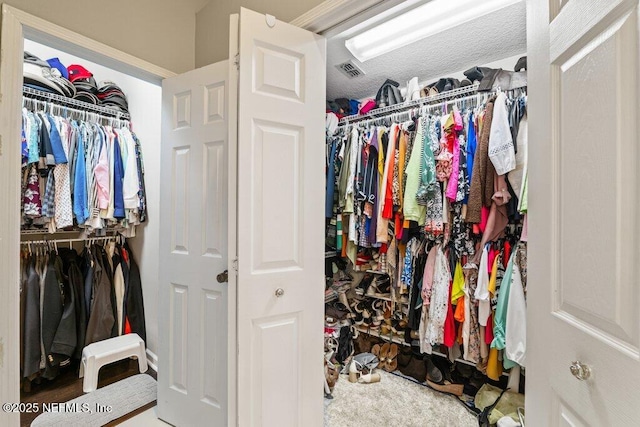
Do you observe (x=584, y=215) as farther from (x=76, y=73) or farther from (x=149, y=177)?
(x=76, y=73)

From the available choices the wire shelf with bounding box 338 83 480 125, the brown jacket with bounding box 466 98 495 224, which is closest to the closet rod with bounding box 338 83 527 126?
the wire shelf with bounding box 338 83 480 125

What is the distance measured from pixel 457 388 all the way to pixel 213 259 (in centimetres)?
181

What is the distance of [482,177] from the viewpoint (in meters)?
1.70

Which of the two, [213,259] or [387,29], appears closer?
[213,259]

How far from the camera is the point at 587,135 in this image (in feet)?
1.90

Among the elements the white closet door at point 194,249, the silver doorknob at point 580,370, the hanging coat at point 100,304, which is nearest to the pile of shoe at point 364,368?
the white closet door at point 194,249

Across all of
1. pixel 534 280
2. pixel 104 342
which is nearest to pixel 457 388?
pixel 534 280

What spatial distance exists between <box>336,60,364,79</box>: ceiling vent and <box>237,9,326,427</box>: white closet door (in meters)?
0.92

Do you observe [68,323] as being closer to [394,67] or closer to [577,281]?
[577,281]

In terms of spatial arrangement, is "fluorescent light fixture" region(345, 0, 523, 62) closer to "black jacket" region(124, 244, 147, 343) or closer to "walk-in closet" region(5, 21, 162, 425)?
"walk-in closet" region(5, 21, 162, 425)

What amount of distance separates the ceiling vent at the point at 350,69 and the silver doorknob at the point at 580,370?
2.13 m

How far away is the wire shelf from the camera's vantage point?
1926 mm

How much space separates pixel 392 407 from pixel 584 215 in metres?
1.74

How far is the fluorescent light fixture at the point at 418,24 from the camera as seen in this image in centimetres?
157
